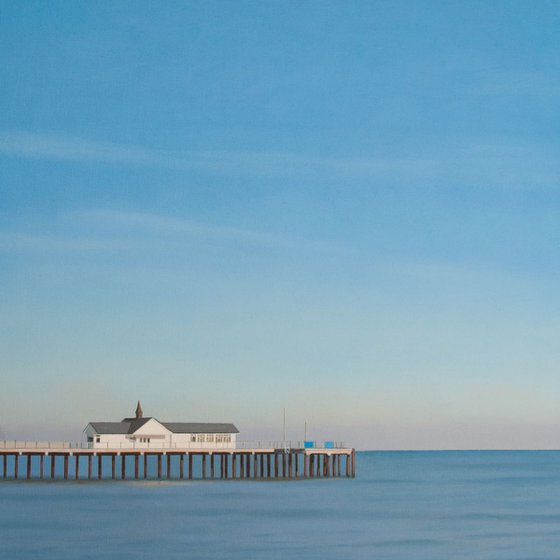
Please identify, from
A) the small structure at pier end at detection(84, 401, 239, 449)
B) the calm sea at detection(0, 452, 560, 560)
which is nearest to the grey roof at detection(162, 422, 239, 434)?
the small structure at pier end at detection(84, 401, 239, 449)

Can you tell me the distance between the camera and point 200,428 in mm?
113750

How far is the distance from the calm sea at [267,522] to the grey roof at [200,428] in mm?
5835

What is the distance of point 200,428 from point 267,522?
133ft

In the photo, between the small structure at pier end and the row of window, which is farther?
the row of window

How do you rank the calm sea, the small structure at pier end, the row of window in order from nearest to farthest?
the calm sea
the small structure at pier end
the row of window

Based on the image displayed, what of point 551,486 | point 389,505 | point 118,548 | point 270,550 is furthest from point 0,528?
point 551,486

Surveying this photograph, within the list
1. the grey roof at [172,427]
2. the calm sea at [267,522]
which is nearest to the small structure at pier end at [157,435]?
the grey roof at [172,427]

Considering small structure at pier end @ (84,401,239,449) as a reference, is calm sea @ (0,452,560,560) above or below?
below

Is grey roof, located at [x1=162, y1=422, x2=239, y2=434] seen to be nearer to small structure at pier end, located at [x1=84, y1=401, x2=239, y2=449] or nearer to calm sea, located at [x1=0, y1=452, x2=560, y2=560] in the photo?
small structure at pier end, located at [x1=84, y1=401, x2=239, y2=449]

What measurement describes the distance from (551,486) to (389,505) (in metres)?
45.1

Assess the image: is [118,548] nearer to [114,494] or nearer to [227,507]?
[227,507]

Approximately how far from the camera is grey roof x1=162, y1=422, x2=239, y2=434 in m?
113

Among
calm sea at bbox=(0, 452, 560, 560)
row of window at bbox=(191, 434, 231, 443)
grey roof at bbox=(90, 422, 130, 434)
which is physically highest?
grey roof at bbox=(90, 422, 130, 434)

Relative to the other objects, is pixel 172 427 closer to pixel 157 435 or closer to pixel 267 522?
pixel 157 435
